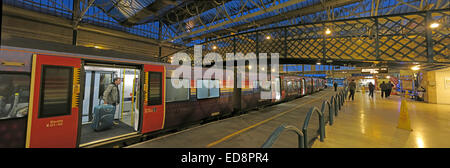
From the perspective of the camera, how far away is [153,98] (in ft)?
14.1

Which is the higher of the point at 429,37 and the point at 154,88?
the point at 429,37

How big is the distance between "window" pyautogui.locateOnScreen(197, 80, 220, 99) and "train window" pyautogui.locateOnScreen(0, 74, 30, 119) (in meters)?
3.87

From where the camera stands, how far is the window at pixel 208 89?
5.70 metres

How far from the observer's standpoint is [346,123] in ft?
18.3

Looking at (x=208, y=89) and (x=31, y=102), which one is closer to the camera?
(x=31, y=102)

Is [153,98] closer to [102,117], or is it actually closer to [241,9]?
[102,117]

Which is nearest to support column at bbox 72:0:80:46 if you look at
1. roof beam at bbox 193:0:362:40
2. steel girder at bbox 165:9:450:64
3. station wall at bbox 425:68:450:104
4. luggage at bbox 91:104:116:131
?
luggage at bbox 91:104:116:131

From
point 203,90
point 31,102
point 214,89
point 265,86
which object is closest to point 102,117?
point 31,102

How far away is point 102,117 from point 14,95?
6.91 ft

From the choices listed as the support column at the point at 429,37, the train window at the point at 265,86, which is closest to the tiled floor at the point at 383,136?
the train window at the point at 265,86

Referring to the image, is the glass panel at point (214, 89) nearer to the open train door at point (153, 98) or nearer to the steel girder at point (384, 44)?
the open train door at point (153, 98)

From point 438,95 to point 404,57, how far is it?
14.4 ft

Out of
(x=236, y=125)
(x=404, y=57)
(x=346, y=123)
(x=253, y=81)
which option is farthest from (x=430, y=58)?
(x=236, y=125)

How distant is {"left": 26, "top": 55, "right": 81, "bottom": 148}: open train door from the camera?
263 centimetres
